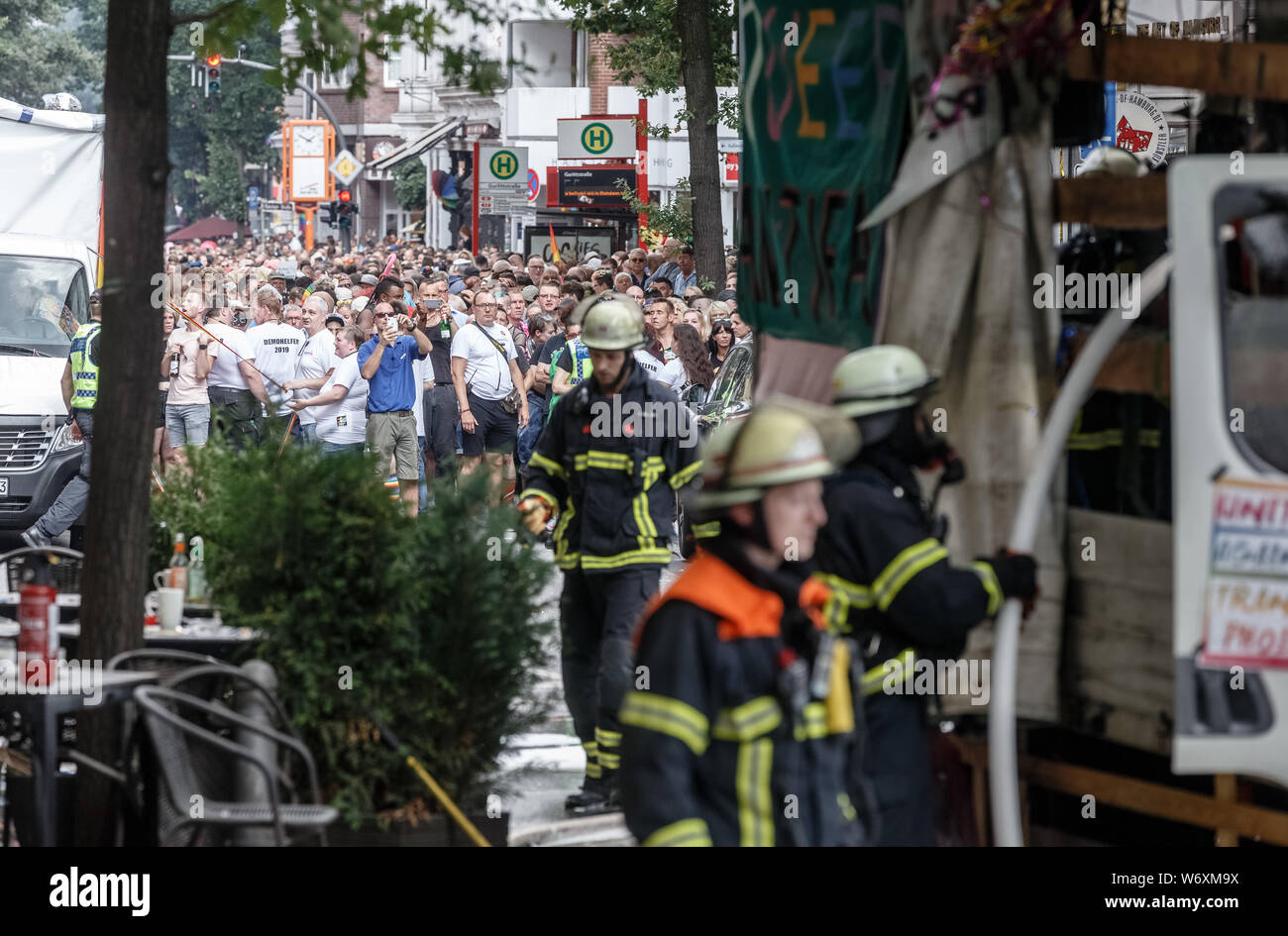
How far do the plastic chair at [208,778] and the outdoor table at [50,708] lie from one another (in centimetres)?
12

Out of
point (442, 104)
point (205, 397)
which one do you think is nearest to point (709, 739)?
point (205, 397)

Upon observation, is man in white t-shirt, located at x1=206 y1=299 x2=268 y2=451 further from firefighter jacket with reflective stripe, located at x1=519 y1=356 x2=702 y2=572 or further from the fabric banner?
firefighter jacket with reflective stripe, located at x1=519 y1=356 x2=702 y2=572

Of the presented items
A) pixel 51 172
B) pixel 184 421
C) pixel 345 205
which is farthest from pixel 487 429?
pixel 345 205

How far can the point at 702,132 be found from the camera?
67.3 feet

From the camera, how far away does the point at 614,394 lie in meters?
7.61

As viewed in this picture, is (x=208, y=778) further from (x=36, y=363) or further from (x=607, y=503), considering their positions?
(x=36, y=363)

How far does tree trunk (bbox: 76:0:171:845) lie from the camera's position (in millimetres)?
5391

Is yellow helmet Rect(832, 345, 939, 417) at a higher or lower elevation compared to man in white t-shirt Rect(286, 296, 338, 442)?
lower

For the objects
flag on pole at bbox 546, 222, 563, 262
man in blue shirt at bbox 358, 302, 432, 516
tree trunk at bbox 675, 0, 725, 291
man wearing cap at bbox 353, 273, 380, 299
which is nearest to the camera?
man in blue shirt at bbox 358, 302, 432, 516

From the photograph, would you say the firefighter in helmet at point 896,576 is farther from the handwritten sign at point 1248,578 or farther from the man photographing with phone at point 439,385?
the man photographing with phone at point 439,385

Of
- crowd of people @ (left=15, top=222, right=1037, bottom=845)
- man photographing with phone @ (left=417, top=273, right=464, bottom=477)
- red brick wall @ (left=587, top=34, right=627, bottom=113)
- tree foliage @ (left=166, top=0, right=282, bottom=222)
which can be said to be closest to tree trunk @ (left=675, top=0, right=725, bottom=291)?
man photographing with phone @ (left=417, top=273, right=464, bottom=477)

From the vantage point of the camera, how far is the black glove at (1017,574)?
4641 mm

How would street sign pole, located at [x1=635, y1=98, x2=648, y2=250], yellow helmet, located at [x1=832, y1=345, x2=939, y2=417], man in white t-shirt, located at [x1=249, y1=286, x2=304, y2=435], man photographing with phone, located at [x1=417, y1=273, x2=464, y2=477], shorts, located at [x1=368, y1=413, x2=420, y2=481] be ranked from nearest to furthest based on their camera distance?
yellow helmet, located at [x1=832, y1=345, x2=939, y2=417] → shorts, located at [x1=368, y1=413, x2=420, y2=481] → man photographing with phone, located at [x1=417, y1=273, x2=464, y2=477] → man in white t-shirt, located at [x1=249, y1=286, x2=304, y2=435] → street sign pole, located at [x1=635, y1=98, x2=648, y2=250]

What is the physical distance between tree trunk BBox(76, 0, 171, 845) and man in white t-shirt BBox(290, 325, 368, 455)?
9.05 m
